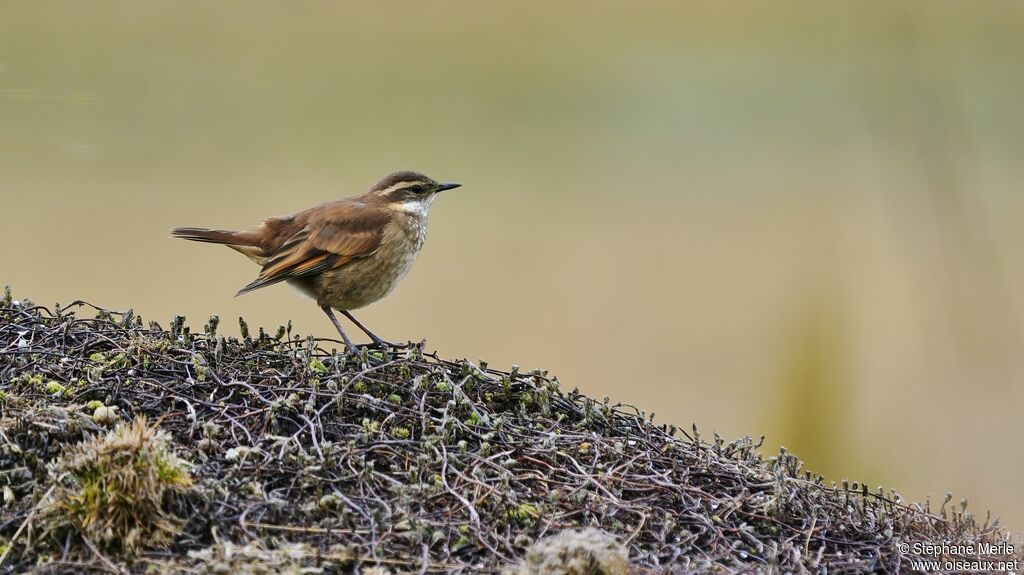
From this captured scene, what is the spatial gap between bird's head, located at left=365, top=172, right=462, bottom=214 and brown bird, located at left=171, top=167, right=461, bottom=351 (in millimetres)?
83

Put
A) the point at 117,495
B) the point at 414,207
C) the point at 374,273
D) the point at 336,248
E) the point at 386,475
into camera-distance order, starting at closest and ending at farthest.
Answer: the point at 117,495 → the point at 386,475 → the point at 336,248 → the point at 374,273 → the point at 414,207

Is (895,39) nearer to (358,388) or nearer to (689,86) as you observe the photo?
(689,86)

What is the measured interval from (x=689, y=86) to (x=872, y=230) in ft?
21.4

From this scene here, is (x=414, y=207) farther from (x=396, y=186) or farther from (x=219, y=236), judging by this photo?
(x=219, y=236)

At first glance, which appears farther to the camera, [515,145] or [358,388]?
[515,145]

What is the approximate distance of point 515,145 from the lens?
21.0 meters

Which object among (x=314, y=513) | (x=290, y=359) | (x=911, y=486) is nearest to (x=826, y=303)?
(x=911, y=486)

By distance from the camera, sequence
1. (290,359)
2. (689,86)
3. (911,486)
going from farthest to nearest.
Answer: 1. (689,86)
2. (911,486)
3. (290,359)

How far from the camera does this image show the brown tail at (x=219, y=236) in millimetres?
7133

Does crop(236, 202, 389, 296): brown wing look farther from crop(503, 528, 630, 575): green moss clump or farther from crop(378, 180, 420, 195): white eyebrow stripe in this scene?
crop(503, 528, 630, 575): green moss clump

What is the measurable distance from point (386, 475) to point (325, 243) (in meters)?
2.96

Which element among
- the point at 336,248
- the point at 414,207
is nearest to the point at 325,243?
the point at 336,248

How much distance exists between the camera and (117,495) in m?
3.73

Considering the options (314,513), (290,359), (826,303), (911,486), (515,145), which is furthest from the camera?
(515,145)
